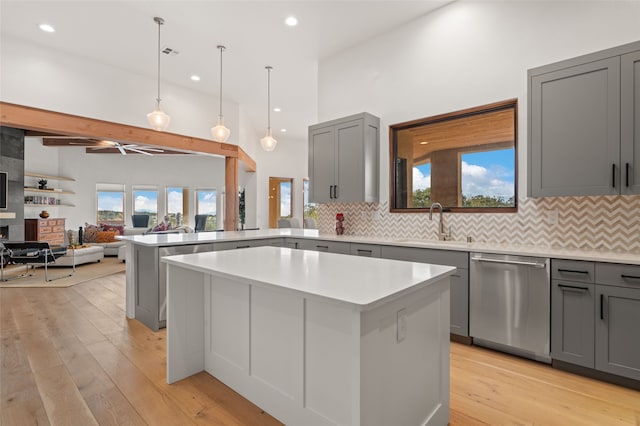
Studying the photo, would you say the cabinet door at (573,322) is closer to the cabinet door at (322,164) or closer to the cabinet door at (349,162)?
the cabinet door at (349,162)

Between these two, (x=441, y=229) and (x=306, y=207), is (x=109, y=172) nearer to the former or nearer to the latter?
(x=306, y=207)

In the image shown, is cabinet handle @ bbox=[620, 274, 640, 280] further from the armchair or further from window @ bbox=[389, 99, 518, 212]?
the armchair

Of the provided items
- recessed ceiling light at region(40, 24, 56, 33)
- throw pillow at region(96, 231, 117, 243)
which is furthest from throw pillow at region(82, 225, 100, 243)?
A: recessed ceiling light at region(40, 24, 56, 33)

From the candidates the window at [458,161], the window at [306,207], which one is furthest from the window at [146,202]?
the window at [458,161]

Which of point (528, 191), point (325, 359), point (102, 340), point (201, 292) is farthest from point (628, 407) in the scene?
point (102, 340)

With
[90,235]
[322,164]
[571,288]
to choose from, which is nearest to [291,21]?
[322,164]

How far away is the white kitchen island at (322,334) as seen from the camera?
1273mm

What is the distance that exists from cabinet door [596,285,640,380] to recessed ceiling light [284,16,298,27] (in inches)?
156

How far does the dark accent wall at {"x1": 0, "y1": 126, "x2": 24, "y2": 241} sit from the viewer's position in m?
6.67

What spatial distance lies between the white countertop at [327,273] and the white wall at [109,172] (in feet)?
29.5

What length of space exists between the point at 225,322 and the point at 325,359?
891mm

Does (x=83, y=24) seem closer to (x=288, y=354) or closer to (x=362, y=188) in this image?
(x=362, y=188)

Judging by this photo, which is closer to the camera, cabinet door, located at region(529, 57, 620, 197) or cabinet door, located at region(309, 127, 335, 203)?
cabinet door, located at region(529, 57, 620, 197)

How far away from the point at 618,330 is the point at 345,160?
2.92m
